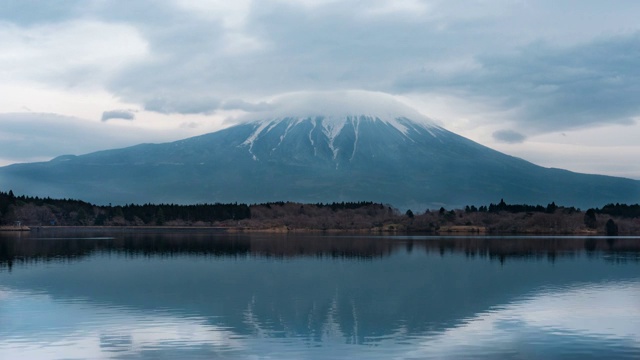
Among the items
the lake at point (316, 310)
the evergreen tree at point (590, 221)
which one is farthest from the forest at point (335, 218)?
the lake at point (316, 310)

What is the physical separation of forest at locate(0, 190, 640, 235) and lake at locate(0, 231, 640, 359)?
97.0 meters

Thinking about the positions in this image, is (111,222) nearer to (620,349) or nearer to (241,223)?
(241,223)

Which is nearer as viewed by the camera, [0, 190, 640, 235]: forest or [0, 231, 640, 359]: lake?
[0, 231, 640, 359]: lake

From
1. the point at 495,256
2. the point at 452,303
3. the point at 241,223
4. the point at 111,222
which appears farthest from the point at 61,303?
the point at 111,222

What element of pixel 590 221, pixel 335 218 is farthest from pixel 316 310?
pixel 335 218

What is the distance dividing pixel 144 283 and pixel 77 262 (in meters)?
16.3

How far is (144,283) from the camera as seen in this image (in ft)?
129

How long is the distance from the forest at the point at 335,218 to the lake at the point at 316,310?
97037 millimetres

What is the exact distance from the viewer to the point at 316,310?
29641mm

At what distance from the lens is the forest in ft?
478

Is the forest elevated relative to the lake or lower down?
elevated

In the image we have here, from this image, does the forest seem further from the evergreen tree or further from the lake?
the lake

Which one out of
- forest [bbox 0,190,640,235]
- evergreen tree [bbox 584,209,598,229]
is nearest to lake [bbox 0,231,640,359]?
evergreen tree [bbox 584,209,598,229]

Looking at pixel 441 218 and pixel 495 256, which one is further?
pixel 441 218
